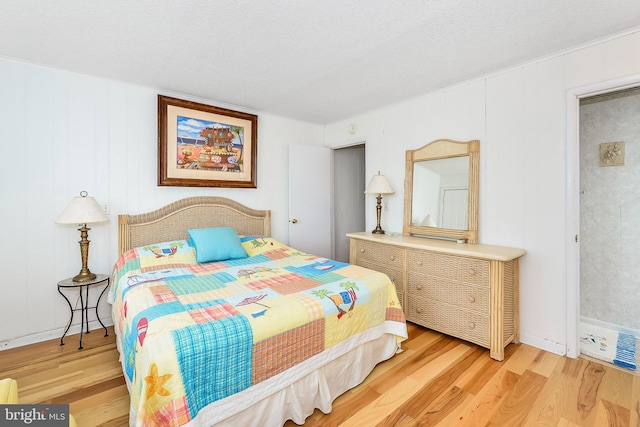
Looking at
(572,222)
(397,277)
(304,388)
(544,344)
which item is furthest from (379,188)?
(304,388)

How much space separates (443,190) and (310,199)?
183 centimetres

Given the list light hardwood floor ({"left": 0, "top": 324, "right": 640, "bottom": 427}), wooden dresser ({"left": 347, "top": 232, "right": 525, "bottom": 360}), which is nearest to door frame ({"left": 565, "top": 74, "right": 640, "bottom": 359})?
light hardwood floor ({"left": 0, "top": 324, "right": 640, "bottom": 427})

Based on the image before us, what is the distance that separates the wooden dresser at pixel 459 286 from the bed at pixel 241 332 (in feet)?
2.04

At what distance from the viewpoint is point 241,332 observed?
4.46 feet

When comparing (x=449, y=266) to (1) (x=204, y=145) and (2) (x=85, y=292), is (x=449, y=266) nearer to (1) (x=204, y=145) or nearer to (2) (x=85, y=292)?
(1) (x=204, y=145)

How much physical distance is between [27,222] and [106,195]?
23.4 inches

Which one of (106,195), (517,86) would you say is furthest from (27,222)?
(517,86)

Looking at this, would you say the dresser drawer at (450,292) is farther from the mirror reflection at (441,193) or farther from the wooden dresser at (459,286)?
the mirror reflection at (441,193)

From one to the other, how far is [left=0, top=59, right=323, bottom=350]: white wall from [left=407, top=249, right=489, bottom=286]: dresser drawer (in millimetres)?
2697

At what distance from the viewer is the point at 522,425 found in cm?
154

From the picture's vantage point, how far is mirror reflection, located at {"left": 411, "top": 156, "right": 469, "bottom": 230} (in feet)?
9.12

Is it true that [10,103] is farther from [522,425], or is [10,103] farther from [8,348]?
[522,425]

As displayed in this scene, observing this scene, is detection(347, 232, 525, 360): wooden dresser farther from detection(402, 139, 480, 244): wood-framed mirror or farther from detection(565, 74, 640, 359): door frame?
detection(565, 74, 640, 359): door frame

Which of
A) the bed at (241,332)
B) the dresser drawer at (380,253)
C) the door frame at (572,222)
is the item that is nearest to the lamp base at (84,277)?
the bed at (241,332)
